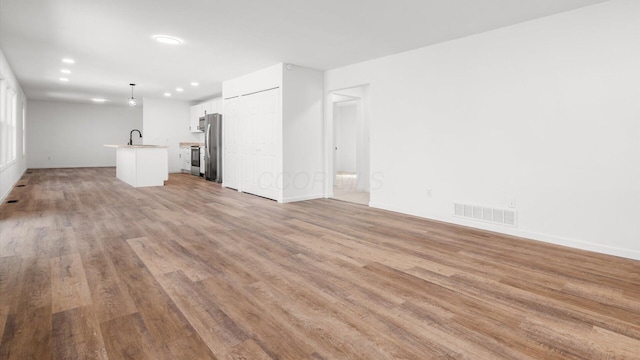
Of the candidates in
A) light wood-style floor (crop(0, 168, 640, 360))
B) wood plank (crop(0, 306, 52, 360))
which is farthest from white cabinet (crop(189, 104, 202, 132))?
wood plank (crop(0, 306, 52, 360))

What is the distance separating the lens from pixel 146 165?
753 cm

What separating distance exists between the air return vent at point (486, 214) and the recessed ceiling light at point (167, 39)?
4.35 metres

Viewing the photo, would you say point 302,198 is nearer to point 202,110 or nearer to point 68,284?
point 68,284

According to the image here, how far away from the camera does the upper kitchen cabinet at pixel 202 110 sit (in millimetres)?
9072

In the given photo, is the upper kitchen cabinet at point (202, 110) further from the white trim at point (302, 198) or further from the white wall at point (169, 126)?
the white trim at point (302, 198)

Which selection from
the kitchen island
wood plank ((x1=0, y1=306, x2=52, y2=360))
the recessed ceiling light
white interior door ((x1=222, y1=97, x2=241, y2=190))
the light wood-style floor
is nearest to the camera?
wood plank ((x1=0, y1=306, x2=52, y2=360))

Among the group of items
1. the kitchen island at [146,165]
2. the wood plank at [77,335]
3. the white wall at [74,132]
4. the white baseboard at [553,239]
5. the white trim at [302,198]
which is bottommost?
the wood plank at [77,335]

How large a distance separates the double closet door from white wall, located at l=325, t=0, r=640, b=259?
2.09m

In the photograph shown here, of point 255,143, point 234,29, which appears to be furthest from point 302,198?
point 234,29

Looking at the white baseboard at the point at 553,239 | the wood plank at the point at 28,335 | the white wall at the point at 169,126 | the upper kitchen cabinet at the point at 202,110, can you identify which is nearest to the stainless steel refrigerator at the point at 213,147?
the upper kitchen cabinet at the point at 202,110

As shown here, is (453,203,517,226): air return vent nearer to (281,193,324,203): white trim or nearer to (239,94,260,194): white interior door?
→ (281,193,324,203): white trim

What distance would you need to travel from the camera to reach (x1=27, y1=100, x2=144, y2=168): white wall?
38.8 ft

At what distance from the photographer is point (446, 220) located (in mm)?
4488

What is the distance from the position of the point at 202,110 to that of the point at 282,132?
544 cm
